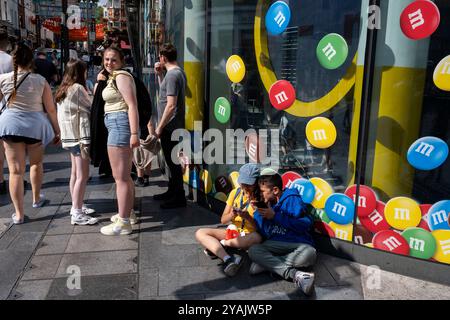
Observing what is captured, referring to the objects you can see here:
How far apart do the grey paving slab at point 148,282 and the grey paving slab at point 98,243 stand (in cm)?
49

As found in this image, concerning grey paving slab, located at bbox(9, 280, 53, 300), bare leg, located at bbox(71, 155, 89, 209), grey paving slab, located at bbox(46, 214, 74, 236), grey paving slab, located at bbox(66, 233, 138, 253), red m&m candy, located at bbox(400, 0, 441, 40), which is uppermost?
red m&m candy, located at bbox(400, 0, 441, 40)

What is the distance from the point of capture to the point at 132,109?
380cm

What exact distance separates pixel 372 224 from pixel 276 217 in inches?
31.1

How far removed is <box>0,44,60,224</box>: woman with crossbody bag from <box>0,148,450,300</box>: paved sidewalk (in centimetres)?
57

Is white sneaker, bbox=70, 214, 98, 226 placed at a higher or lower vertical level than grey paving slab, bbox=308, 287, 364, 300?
higher

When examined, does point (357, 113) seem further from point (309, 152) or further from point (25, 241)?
point (25, 241)

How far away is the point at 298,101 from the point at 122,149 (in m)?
1.63

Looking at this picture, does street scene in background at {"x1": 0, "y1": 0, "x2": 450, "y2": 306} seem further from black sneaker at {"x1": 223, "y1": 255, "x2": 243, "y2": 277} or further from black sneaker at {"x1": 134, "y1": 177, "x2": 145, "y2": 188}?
black sneaker at {"x1": 134, "y1": 177, "x2": 145, "y2": 188}

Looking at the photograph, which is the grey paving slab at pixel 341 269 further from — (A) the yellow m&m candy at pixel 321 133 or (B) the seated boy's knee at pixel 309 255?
(A) the yellow m&m candy at pixel 321 133

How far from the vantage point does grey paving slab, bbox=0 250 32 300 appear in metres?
3.15

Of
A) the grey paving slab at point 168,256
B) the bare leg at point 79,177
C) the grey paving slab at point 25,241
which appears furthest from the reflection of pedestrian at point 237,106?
the grey paving slab at point 25,241

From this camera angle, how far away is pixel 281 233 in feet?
11.4

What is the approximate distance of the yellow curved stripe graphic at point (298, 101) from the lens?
343cm

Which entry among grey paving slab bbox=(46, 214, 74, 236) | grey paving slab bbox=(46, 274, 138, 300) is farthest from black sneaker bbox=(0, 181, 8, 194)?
grey paving slab bbox=(46, 274, 138, 300)
